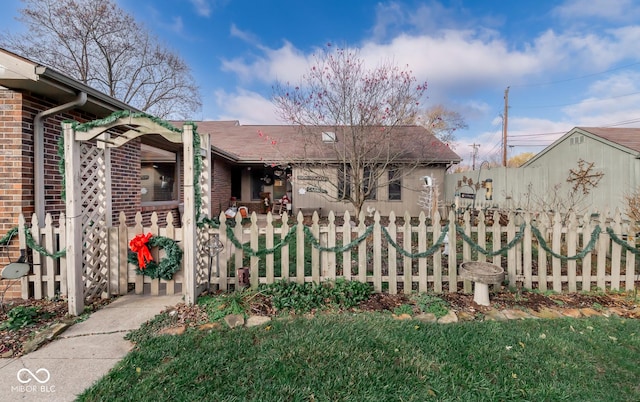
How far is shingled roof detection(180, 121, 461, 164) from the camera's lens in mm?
8297

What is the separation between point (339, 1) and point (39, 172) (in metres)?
9.24

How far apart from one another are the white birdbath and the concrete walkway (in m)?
3.74

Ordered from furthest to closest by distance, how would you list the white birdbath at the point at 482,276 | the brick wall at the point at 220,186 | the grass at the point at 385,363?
the brick wall at the point at 220,186, the white birdbath at the point at 482,276, the grass at the point at 385,363

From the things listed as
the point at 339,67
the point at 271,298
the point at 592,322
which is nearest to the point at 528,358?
the point at 592,322

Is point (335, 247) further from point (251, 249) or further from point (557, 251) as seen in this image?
point (557, 251)

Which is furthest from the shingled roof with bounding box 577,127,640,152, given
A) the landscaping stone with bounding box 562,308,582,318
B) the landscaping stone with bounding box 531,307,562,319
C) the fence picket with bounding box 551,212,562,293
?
the landscaping stone with bounding box 531,307,562,319

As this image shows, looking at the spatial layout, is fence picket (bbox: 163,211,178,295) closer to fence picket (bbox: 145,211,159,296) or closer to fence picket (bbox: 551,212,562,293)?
fence picket (bbox: 145,211,159,296)

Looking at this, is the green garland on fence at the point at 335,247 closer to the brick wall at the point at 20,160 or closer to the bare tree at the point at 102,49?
the brick wall at the point at 20,160

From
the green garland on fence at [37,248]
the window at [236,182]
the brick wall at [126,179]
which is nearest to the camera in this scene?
the green garland on fence at [37,248]

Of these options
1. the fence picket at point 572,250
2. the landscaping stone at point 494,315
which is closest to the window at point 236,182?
the landscaping stone at point 494,315

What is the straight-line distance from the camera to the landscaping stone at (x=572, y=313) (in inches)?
123

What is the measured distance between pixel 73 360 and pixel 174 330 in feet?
2.54

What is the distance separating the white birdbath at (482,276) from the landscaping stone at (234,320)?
107 inches

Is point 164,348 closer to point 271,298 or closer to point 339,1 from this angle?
point 271,298
